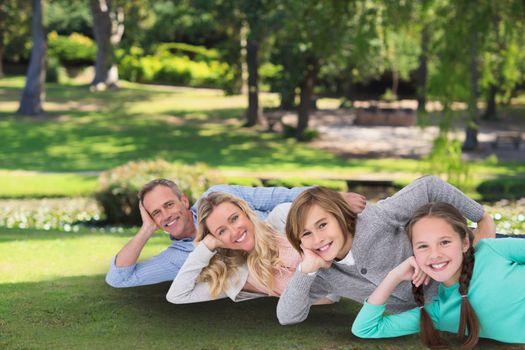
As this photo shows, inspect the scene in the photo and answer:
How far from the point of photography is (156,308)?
6.21 metres

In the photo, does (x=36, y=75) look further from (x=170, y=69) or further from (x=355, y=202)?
(x=355, y=202)

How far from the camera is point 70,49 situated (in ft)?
175

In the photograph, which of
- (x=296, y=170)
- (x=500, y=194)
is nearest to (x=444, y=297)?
(x=500, y=194)

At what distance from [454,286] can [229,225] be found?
1.37 m

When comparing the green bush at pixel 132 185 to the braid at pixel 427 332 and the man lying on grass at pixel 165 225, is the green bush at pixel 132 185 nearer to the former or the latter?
the man lying on grass at pixel 165 225

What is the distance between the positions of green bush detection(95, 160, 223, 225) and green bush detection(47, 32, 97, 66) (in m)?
39.2

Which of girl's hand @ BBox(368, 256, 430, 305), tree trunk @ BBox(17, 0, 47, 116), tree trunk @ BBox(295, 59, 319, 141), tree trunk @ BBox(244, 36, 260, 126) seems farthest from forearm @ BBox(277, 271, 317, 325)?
tree trunk @ BBox(17, 0, 47, 116)

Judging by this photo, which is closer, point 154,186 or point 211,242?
point 211,242

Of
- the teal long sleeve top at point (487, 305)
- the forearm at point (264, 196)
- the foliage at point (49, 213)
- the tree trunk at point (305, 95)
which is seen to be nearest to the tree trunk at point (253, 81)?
the tree trunk at point (305, 95)

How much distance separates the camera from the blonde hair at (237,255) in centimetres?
538

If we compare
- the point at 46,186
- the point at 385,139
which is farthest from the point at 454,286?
the point at 385,139

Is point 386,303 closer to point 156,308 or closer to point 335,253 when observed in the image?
point 335,253

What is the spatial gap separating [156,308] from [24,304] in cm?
100

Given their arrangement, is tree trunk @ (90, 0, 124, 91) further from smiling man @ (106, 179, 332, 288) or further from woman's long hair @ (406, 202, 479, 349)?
woman's long hair @ (406, 202, 479, 349)
